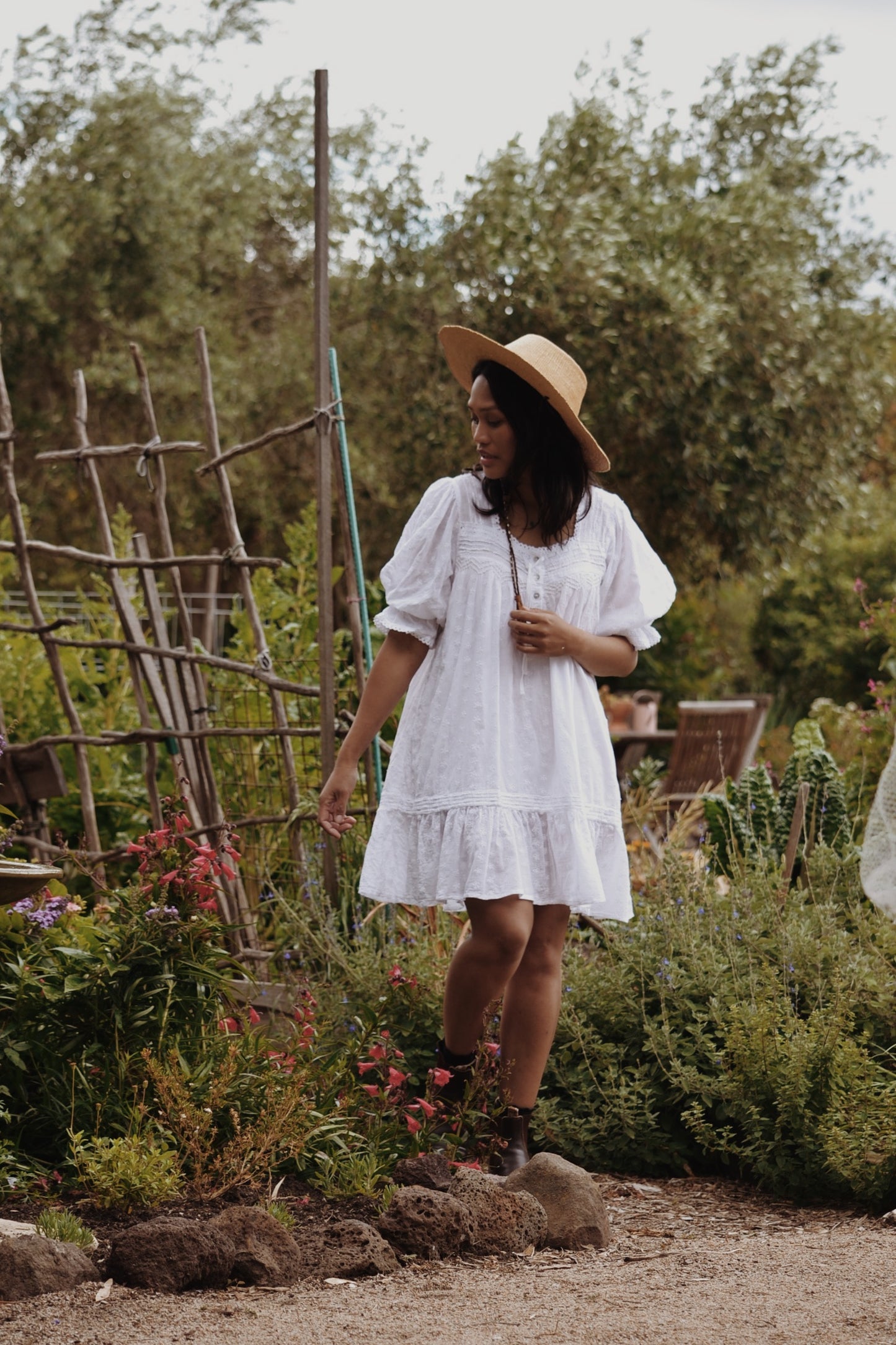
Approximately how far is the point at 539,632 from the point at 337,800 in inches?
21.8

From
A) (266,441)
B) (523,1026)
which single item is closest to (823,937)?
(523,1026)

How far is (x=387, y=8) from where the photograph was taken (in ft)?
9.59

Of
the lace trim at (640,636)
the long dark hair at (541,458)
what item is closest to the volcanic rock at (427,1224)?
the lace trim at (640,636)

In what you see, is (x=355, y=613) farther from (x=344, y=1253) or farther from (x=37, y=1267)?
(x=37, y=1267)

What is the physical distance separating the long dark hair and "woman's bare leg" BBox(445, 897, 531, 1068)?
0.77 meters

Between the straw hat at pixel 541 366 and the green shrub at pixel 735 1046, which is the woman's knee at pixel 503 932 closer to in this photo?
the green shrub at pixel 735 1046

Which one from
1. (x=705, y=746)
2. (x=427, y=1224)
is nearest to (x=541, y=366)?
(x=427, y=1224)

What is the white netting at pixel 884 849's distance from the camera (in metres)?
2.79

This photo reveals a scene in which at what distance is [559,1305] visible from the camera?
2.02 metres

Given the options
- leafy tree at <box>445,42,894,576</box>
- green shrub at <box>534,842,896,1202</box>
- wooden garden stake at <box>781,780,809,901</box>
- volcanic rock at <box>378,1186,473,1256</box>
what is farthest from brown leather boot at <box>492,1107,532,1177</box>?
leafy tree at <box>445,42,894,576</box>

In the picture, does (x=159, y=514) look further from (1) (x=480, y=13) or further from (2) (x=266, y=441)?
(1) (x=480, y=13)

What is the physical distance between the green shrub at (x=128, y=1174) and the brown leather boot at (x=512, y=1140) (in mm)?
713

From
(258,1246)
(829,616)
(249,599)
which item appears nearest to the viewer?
(258,1246)

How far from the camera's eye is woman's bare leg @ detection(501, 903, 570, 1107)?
2.81 metres
